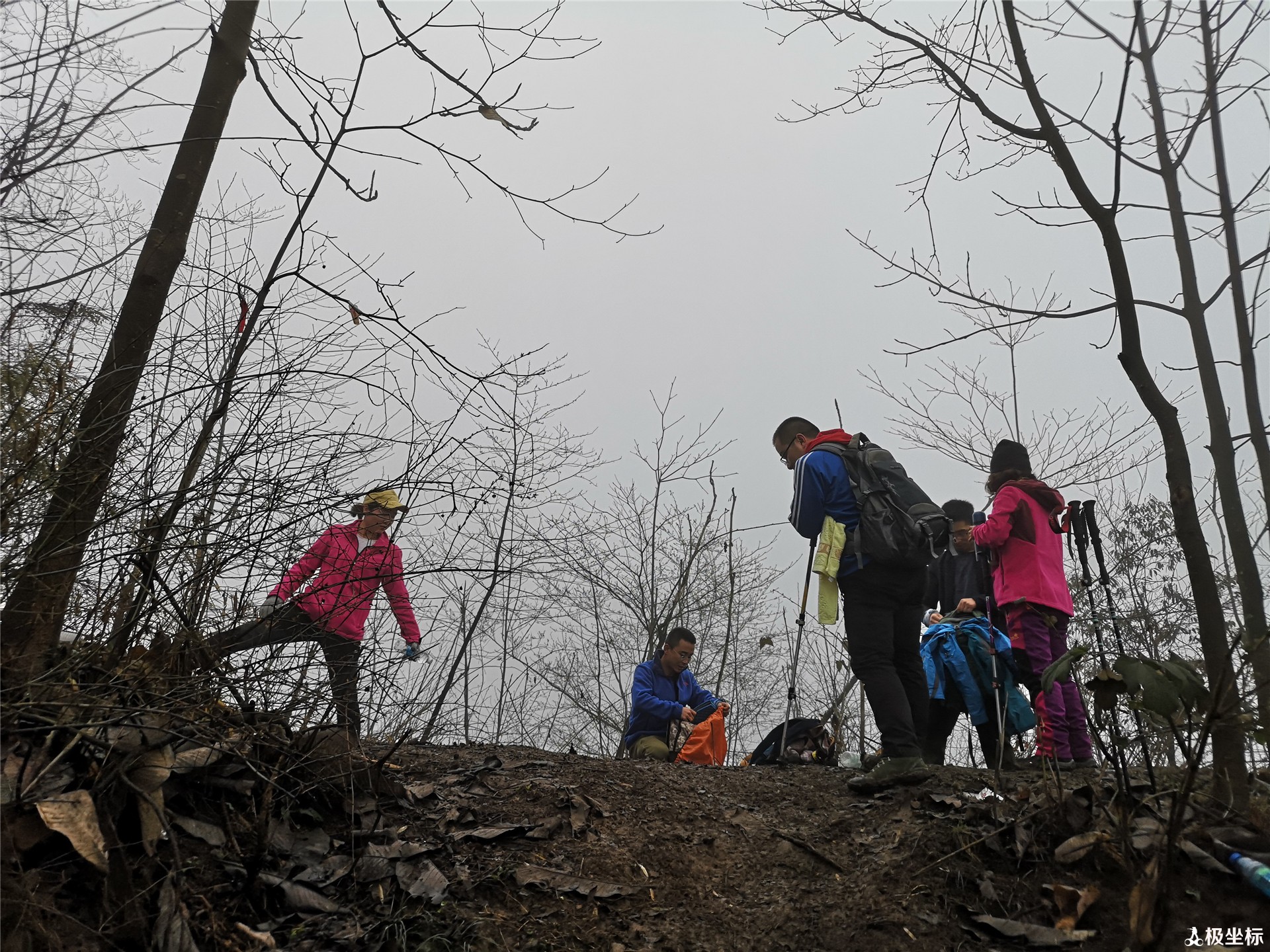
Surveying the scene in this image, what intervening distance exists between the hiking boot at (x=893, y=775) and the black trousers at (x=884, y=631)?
0.06 meters

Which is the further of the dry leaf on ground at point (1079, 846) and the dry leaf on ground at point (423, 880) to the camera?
the dry leaf on ground at point (423, 880)

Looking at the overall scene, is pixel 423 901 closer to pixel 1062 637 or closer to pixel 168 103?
pixel 168 103

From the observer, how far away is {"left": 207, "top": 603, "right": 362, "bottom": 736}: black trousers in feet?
11.1

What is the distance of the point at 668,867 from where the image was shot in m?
3.65

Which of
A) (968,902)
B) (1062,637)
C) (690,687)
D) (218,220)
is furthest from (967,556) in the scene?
(218,220)

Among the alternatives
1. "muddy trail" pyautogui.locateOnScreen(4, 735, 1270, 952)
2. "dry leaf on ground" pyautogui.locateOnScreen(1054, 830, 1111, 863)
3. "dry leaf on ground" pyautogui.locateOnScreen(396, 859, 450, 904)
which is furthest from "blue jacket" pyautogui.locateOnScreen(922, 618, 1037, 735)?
"dry leaf on ground" pyautogui.locateOnScreen(396, 859, 450, 904)

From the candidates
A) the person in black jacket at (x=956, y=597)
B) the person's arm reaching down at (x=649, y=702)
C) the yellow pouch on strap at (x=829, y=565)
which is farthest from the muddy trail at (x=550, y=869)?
the person's arm reaching down at (x=649, y=702)

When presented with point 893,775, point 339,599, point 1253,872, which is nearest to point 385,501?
point 339,599

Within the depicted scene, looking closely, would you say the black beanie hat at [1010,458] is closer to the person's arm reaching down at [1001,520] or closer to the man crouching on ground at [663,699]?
the person's arm reaching down at [1001,520]

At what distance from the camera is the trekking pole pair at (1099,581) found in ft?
9.96

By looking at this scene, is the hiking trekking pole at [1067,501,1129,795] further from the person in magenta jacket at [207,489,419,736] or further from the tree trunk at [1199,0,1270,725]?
the person in magenta jacket at [207,489,419,736]

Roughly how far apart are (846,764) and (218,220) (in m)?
5.42

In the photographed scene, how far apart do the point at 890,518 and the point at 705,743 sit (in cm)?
254

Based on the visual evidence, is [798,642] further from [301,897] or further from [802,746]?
[301,897]
